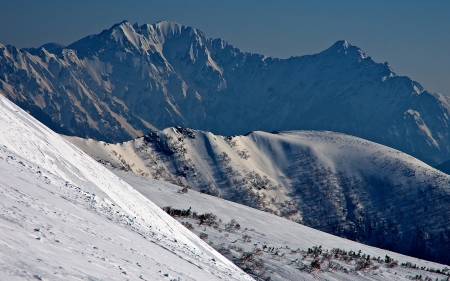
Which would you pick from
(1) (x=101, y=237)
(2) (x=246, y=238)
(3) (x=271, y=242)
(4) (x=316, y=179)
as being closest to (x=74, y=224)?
(1) (x=101, y=237)

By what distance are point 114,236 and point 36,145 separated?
493 cm

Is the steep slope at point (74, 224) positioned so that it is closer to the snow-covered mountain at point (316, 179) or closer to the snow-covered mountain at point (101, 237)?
the snow-covered mountain at point (101, 237)

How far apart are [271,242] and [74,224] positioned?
33.0 ft

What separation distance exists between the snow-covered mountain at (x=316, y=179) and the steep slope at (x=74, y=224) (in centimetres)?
12459

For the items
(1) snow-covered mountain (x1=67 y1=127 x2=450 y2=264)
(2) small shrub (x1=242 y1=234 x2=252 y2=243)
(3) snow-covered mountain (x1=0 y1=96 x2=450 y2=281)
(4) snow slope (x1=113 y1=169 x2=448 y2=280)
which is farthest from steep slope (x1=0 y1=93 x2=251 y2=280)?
(1) snow-covered mountain (x1=67 y1=127 x2=450 y2=264)

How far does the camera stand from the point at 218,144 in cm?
17212

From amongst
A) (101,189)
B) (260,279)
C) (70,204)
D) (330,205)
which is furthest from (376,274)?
(330,205)

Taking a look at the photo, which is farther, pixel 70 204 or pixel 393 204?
pixel 393 204

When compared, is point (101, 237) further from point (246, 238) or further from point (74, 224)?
point (246, 238)

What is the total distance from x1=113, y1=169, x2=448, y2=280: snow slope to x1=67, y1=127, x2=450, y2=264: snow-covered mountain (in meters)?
114

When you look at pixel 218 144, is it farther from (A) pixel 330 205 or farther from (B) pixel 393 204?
(B) pixel 393 204

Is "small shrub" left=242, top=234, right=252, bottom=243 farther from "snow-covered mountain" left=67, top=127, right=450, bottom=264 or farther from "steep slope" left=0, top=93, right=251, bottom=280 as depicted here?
"snow-covered mountain" left=67, top=127, right=450, bottom=264

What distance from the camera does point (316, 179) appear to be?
6526 inches

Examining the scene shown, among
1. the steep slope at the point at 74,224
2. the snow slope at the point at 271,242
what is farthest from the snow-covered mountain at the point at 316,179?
the steep slope at the point at 74,224
